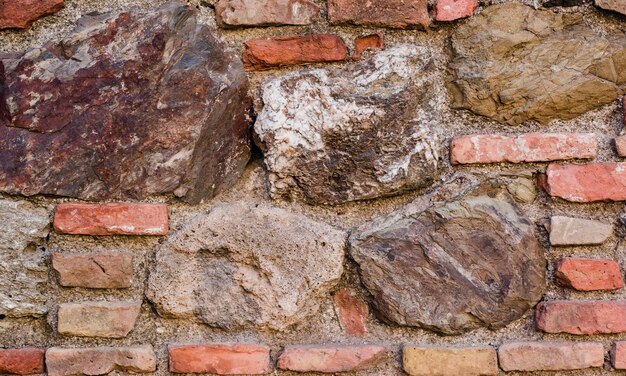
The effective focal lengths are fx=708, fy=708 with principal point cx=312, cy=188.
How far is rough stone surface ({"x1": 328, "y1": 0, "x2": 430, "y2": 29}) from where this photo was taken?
1.21 m

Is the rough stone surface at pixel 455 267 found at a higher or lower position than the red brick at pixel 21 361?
higher

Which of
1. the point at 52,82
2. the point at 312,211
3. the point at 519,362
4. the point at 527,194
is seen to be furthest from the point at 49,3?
the point at 519,362

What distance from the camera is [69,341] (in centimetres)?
118

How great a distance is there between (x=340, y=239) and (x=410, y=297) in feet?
0.49

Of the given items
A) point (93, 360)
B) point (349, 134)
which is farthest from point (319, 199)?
point (93, 360)

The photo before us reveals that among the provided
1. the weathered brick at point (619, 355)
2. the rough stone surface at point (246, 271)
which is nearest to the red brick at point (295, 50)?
the rough stone surface at point (246, 271)

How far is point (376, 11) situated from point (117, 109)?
1.53 feet

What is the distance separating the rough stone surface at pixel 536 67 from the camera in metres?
1.20

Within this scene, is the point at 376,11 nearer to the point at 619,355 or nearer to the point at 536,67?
the point at 536,67

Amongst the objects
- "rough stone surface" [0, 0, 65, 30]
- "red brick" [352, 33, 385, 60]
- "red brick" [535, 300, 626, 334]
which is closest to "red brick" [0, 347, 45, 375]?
"rough stone surface" [0, 0, 65, 30]

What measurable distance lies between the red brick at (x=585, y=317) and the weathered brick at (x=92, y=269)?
0.71m

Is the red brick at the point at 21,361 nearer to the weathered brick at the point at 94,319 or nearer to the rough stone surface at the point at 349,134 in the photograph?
the weathered brick at the point at 94,319

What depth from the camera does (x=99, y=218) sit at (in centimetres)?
117

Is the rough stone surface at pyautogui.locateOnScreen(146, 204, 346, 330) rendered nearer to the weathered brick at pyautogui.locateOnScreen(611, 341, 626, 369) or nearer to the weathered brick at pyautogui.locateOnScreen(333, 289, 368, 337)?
the weathered brick at pyautogui.locateOnScreen(333, 289, 368, 337)
